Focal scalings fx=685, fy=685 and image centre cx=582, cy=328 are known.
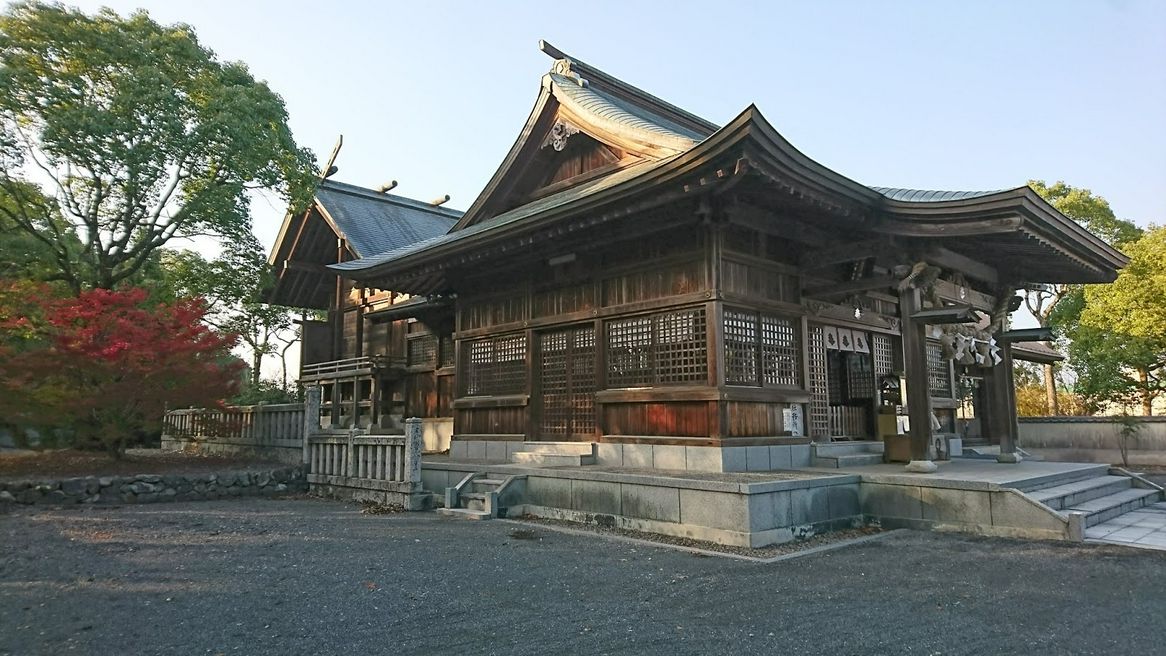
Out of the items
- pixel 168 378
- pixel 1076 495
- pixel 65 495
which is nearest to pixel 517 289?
pixel 168 378

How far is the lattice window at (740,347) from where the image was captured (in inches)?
391

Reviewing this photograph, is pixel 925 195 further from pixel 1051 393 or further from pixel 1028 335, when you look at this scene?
pixel 1051 393

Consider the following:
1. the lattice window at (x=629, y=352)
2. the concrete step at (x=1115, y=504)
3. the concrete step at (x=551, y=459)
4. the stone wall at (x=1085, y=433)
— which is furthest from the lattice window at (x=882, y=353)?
the stone wall at (x=1085, y=433)

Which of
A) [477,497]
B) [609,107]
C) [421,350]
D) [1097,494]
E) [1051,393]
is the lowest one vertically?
[477,497]

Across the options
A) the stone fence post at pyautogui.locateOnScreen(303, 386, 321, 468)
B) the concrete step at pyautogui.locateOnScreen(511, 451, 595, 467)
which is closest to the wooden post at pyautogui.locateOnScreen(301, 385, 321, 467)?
the stone fence post at pyautogui.locateOnScreen(303, 386, 321, 468)

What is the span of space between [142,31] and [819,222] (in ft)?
48.4

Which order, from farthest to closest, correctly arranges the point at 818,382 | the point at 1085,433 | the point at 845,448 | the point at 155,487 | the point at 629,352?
the point at 1085,433, the point at 155,487, the point at 818,382, the point at 629,352, the point at 845,448

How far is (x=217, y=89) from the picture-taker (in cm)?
1548

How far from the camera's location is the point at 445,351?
57.9 feet

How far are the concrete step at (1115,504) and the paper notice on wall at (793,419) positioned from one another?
3514mm

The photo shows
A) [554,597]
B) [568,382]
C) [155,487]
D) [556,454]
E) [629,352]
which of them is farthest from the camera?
[568,382]

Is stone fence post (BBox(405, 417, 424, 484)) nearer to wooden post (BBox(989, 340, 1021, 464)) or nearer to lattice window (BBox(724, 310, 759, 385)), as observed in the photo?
lattice window (BBox(724, 310, 759, 385))

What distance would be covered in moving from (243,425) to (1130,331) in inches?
900

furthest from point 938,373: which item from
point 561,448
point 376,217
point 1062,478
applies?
point 376,217
